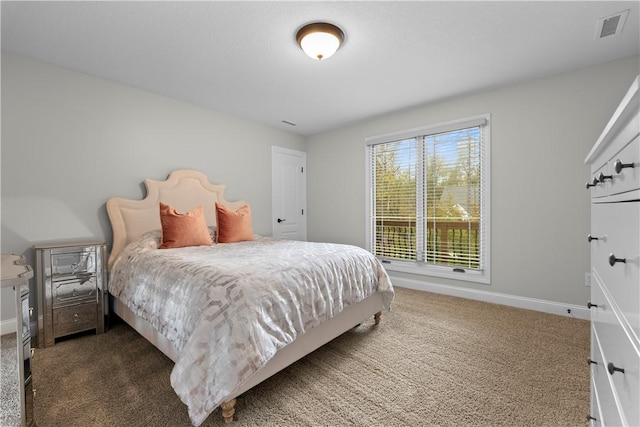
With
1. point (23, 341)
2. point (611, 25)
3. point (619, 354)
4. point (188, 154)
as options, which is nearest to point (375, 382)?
point (619, 354)

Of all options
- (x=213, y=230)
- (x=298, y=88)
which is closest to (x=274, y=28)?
(x=298, y=88)

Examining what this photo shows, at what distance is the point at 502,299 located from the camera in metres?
3.20

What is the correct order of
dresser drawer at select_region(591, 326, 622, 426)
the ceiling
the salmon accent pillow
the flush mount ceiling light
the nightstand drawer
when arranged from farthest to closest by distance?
the salmon accent pillow, the nightstand drawer, the flush mount ceiling light, the ceiling, dresser drawer at select_region(591, 326, 622, 426)

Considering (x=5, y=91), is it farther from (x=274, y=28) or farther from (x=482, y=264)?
(x=482, y=264)

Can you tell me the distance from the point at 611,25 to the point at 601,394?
2552 millimetres

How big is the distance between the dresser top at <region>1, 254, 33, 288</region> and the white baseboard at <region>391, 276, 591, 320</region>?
3.73 meters

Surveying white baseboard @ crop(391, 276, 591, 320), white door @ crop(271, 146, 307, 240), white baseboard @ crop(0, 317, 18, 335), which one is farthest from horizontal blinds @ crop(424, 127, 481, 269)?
white baseboard @ crop(0, 317, 18, 335)

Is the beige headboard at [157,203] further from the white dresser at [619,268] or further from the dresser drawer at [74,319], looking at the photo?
the white dresser at [619,268]

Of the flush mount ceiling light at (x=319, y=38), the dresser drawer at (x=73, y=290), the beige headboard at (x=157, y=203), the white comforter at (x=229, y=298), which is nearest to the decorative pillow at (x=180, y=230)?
the white comforter at (x=229, y=298)

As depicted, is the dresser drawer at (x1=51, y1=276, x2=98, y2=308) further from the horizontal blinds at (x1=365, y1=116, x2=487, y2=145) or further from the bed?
the horizontal blinds at (x1=365, y1=116, x2=487, y2=145)

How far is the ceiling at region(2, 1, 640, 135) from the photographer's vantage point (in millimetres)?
1938

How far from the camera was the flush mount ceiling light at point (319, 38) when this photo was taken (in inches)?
81.7

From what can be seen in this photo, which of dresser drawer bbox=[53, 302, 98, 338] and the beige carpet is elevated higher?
dresser drawer bbox=[53, 302, 98, 338]

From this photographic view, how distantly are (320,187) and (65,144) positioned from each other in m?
3.30
